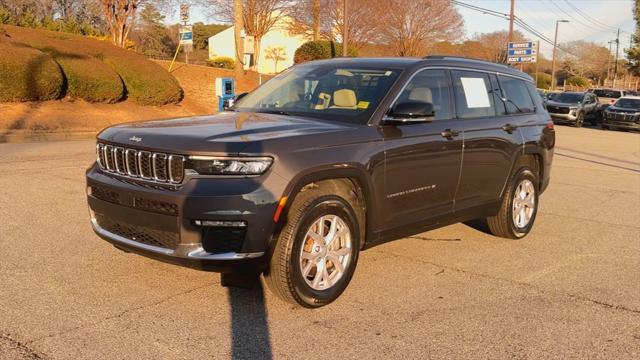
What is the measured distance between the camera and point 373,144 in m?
4.76

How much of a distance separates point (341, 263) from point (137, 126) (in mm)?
1885

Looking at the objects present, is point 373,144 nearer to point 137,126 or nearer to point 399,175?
point 399,175

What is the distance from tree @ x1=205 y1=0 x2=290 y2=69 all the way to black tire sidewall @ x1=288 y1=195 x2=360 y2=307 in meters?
35.0

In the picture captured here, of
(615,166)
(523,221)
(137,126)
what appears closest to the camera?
(137,126)

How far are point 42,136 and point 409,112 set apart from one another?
1315 centimetres

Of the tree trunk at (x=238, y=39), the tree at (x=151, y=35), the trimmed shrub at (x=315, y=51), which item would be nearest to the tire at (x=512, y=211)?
the tree trunk at (x=238, y=39)

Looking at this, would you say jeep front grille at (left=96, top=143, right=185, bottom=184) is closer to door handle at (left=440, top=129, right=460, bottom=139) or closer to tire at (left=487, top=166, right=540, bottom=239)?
door handle at (left=440, top=129, right=460, bottom=139)

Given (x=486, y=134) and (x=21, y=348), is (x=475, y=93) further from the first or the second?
(x=21, y=348)

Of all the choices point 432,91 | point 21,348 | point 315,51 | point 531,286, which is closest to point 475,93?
point 432,91

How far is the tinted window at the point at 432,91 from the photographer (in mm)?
5273

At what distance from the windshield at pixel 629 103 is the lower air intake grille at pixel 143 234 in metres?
28.7

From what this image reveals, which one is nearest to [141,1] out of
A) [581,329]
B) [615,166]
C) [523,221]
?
[615,166]

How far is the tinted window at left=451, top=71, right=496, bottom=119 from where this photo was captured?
19.0 feet

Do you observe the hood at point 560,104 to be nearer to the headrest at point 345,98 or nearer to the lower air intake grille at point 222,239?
the headrest at point 345,98
